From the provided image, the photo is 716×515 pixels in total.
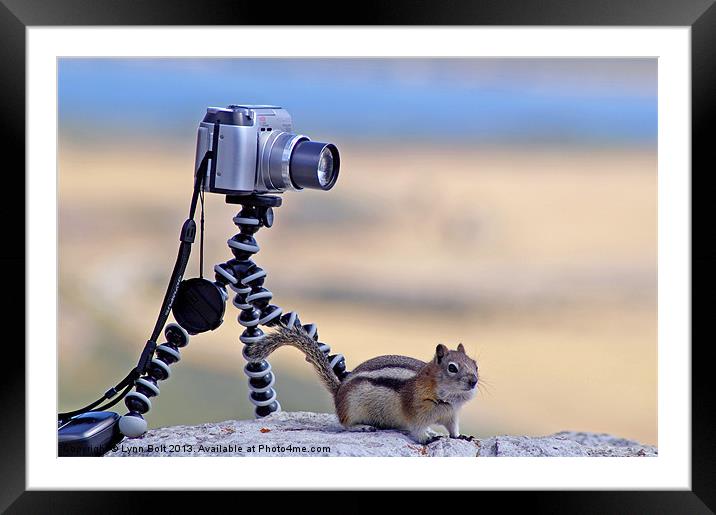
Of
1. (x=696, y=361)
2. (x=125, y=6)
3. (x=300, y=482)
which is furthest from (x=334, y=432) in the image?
(x=125, y=6)

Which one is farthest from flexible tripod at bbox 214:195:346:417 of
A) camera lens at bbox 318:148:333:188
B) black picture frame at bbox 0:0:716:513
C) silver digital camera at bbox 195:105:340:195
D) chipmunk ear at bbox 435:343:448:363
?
black picture frame at bbox 0:0:716:513

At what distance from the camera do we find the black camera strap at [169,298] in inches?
137

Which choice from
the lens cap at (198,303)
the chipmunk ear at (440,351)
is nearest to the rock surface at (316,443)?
the chipmunk ear at (440,351)

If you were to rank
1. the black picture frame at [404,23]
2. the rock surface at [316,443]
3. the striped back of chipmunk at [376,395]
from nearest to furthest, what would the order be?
the black picture frame at [404,23], the rock surface at [316,443], the striped back of chipmunk at [376,395]

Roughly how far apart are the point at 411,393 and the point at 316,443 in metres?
0.37

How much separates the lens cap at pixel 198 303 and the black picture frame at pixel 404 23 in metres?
0.55

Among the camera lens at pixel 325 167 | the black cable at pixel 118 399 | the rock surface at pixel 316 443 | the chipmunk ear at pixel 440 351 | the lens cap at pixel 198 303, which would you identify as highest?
the camera lens at pixel 325 167

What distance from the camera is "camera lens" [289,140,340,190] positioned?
348cm

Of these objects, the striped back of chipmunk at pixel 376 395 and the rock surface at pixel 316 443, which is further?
the striped back of chipmunk at pixel 376 395

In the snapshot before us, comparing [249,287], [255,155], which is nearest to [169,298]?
[249,287]

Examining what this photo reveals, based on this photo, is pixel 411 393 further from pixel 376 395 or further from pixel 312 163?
pixel 312 163

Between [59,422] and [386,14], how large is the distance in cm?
176

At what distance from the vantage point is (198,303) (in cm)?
354

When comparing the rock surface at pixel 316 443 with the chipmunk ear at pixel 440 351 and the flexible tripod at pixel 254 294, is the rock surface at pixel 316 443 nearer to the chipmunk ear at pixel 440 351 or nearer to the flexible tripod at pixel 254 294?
the flexible tripod at pixel 254 294
